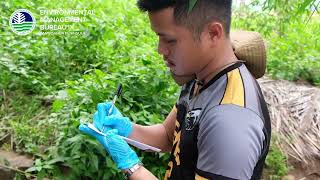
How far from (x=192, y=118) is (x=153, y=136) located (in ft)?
1.61

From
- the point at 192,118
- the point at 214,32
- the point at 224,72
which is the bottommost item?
the point at 192,118

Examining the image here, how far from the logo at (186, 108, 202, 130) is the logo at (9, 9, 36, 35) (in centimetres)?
215

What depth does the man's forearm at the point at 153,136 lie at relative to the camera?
1779 mm

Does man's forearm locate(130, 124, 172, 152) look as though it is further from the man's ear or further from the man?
the man's ear

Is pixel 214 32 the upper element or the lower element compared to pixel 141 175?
upper

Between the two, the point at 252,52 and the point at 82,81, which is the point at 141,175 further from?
the point at 82,81

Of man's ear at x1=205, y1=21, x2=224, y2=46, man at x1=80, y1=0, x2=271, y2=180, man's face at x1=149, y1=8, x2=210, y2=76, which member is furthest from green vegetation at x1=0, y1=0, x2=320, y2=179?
man's ear at x1=205, y1=21, x2=224, y2=46

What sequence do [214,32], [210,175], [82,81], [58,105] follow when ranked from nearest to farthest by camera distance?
1. [210,175]
2. [214,32]
3. [58,105]
4. [82,81]

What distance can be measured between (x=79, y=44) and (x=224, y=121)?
2121 mm

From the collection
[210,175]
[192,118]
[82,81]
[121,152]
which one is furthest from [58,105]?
[210,175]

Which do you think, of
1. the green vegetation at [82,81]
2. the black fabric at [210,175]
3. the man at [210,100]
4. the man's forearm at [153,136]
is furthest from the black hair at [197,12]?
the green vegetation at [82,81]

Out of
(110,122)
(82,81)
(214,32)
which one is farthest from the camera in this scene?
(82,81)

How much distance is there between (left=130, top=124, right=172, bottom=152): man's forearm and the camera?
178 cm

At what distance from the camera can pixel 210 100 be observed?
4.12ft
